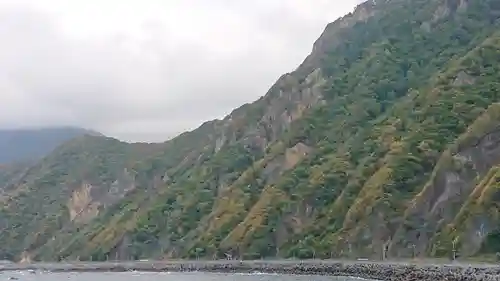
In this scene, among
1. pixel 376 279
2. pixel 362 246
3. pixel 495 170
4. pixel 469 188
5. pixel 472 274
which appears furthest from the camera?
pixel 362 246

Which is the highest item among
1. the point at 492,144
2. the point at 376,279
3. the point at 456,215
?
the point at 492,144

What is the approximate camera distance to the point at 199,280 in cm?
15275

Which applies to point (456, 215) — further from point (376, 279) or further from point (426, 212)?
point (376, 279)

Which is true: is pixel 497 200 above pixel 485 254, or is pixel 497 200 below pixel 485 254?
above

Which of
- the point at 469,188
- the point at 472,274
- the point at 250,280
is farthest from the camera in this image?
the point at 469,188

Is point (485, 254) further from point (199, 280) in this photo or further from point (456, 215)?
point (199, 280)

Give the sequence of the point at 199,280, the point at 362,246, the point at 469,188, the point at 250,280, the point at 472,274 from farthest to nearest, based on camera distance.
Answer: the point at 362,246 < the point at 469,188 < the point at 199,280 < the point at 250,280 < the point at 472,274

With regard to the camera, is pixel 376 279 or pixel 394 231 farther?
pixel 394 231

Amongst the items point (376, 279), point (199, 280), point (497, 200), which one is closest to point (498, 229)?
point (497, 200)

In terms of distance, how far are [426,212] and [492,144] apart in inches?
877

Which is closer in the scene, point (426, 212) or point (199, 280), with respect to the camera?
point (199, 280)

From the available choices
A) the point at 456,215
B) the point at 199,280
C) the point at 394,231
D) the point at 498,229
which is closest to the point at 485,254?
the point at 498,229

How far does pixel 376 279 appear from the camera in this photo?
12369 cm

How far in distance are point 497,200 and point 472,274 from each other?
202 feet
